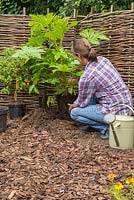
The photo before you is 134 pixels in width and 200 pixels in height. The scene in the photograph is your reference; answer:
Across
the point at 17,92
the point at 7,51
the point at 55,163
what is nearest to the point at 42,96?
the point at 17,92

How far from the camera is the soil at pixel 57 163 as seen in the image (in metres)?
3.47

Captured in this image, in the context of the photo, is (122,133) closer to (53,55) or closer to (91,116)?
(91,116)

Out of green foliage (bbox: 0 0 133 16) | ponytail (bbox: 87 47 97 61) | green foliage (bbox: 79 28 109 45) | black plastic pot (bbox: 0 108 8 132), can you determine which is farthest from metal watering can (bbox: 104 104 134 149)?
green foliage (bbox: 0 0 133 16)

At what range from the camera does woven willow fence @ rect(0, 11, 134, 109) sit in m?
5.72

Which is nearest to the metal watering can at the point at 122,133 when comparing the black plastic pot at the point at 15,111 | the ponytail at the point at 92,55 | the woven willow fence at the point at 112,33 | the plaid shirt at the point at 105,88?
the plaid shirt at the point at 105,88

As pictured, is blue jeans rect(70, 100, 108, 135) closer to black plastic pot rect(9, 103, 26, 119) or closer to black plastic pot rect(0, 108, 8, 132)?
black plastic pot rect(0, 108, 8, 132)

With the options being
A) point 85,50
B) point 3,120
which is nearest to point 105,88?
point 85,50

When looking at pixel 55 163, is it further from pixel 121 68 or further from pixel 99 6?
pixel 99 6

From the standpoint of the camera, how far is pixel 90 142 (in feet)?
16.1

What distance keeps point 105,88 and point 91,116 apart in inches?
14.3

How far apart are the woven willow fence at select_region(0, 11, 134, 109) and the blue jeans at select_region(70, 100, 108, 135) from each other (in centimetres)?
80

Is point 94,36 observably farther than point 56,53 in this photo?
Yes

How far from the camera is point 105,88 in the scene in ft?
16.7

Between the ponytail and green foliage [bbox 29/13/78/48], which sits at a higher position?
green foliage [bbox 29/13/78/48]
